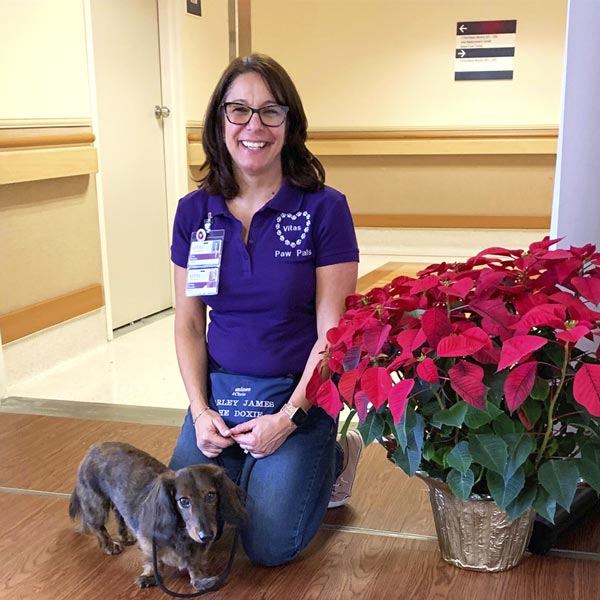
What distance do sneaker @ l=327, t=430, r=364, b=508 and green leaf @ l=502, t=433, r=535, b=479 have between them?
0.63m

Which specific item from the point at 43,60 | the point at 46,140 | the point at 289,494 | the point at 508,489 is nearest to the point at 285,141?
the point at 289,494

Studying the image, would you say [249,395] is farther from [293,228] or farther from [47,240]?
[47,240]

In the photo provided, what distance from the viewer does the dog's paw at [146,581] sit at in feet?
5.27

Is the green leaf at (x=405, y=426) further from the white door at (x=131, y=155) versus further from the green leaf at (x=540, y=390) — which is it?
the white door at (x=131, y=155)

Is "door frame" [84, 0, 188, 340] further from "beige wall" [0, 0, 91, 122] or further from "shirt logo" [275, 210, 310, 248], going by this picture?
"shirt logo" [275, 210, 310, 248]

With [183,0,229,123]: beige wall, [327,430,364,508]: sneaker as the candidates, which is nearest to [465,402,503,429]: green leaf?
[327,430,364,508]: sneaker

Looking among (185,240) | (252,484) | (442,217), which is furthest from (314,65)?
(252,484)

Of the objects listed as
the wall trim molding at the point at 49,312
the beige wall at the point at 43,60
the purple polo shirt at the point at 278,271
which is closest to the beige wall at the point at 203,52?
the beige wall at the point at 43,60

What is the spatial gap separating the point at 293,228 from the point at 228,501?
626 mm

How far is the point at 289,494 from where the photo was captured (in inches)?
66.1

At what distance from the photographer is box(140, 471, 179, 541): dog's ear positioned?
148 centimetres

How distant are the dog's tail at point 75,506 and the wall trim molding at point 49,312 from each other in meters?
1.40

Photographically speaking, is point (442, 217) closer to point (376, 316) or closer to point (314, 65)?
point (314, 65)

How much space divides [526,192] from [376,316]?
455 cm
